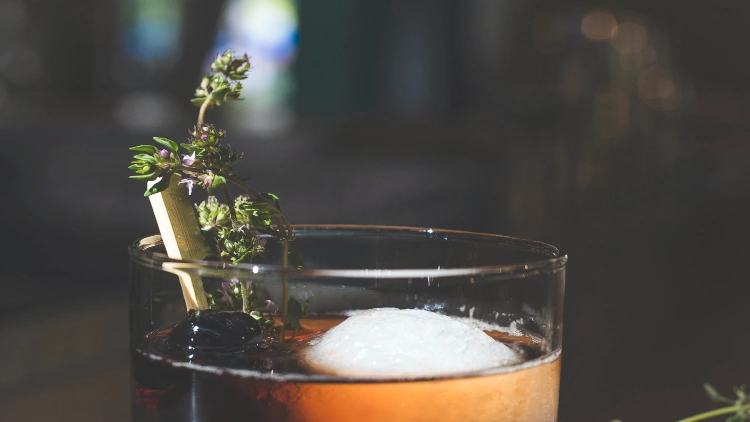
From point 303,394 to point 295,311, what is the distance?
0.09 m

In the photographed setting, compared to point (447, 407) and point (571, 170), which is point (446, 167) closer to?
point (571, 170)

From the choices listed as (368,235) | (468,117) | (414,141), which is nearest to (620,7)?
(468,117)

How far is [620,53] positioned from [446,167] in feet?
2.79

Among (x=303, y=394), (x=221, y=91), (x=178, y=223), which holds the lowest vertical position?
(x=303, y=394)

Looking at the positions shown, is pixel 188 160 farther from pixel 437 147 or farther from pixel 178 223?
pixel 437 147

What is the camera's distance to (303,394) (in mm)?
633

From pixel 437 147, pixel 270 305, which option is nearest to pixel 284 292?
pixel 270 305

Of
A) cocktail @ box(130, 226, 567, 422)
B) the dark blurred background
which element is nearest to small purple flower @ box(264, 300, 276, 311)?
cocktail @ box(130, 226, 567, 422)

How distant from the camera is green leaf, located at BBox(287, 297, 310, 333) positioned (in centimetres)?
69

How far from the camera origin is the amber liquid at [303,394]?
0.63m

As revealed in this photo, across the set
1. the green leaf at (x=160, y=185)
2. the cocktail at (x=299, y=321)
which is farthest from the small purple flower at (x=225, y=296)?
the green leaf at (x=160, y=185)

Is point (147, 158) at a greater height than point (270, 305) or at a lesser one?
greater

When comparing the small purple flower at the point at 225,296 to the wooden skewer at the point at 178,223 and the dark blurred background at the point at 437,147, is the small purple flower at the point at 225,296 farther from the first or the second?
the dark blurred background at the point at 437,147

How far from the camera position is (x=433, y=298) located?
0.70 metres
